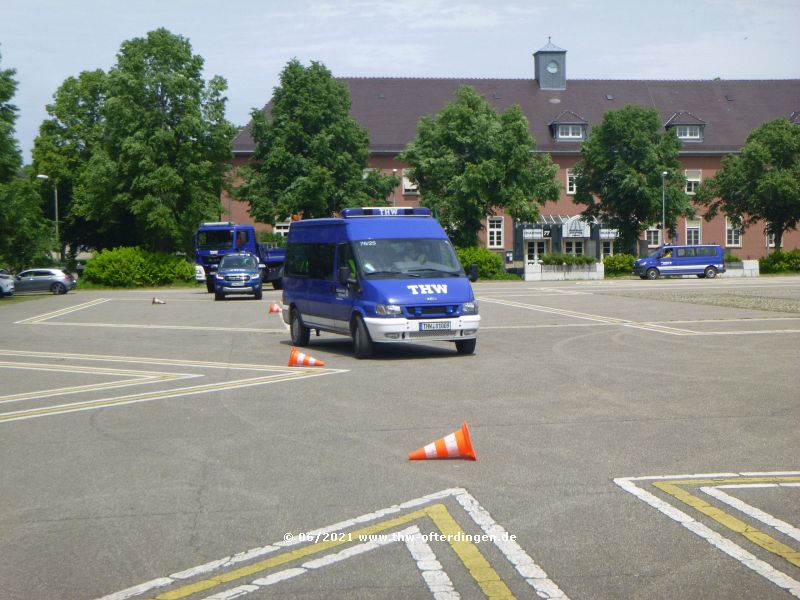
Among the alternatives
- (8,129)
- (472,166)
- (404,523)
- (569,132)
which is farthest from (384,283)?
(569,132)

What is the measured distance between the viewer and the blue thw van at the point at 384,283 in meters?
16.9

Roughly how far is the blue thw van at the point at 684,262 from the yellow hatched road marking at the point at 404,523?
59.1 metres

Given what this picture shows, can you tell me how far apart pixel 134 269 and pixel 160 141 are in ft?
25.8

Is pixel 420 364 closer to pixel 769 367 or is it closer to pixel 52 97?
pixel 769 367

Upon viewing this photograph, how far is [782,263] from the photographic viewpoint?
67.7 meters

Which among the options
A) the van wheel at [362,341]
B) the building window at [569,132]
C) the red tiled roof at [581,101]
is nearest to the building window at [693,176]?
the red tiled roof at [581,101]

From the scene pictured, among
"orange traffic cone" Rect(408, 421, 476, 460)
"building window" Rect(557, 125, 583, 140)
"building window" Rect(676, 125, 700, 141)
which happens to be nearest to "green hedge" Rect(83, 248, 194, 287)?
"building window" Rect(557, 125, 583, 140)

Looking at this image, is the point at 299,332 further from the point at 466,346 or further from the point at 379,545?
the point at 379,545

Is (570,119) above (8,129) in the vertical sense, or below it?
above

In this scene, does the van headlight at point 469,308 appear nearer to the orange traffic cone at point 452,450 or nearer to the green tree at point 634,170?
the orange traffic cone at point 452,450

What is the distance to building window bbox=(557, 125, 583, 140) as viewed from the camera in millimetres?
90625

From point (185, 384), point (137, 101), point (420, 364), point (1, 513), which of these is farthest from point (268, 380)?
point (137, 101)

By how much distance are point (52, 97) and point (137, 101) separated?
20.6m

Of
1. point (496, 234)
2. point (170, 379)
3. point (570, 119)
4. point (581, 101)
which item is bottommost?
point (170, 379)
